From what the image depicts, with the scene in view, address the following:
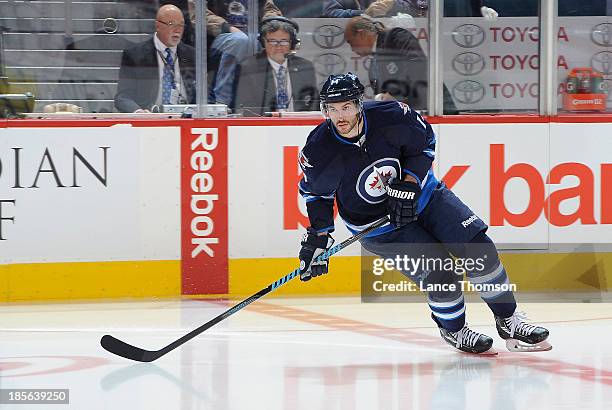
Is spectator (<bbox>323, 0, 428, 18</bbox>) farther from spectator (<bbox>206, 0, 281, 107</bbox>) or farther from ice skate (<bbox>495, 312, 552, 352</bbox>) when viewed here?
ice skate (<bbox>495, 312, 552, 352</bbox>)

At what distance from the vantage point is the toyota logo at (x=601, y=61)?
5.65 meters

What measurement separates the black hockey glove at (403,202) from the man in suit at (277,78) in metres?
1.77

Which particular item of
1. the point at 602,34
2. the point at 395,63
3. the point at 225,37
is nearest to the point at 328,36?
the point at 395,63

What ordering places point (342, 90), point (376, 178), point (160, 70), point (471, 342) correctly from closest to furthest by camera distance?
1. point (342, 90)
2. point (376, 178)
3. point (471, 342)
4. point (160, 70)

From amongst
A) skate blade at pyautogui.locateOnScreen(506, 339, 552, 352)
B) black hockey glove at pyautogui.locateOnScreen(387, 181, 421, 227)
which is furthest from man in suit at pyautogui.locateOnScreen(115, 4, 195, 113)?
skate blade at pyautogui.locateOnScreen(506, 339, 552, 352)

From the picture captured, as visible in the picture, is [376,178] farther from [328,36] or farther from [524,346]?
[328,36]

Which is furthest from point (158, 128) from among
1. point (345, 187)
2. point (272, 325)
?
point (345, 187)

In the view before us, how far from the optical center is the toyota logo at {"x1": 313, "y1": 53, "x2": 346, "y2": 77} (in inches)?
220

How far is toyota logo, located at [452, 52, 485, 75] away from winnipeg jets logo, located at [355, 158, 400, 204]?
1751 millimetres

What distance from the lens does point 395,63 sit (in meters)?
5.59

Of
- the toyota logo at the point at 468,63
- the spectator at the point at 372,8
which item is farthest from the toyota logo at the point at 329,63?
the toyota logo at the point at 468,63

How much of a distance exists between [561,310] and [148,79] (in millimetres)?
2267

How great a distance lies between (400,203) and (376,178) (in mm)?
157

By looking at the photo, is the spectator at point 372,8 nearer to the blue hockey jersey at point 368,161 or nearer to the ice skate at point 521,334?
the blue hockey jersey at point 368,161
